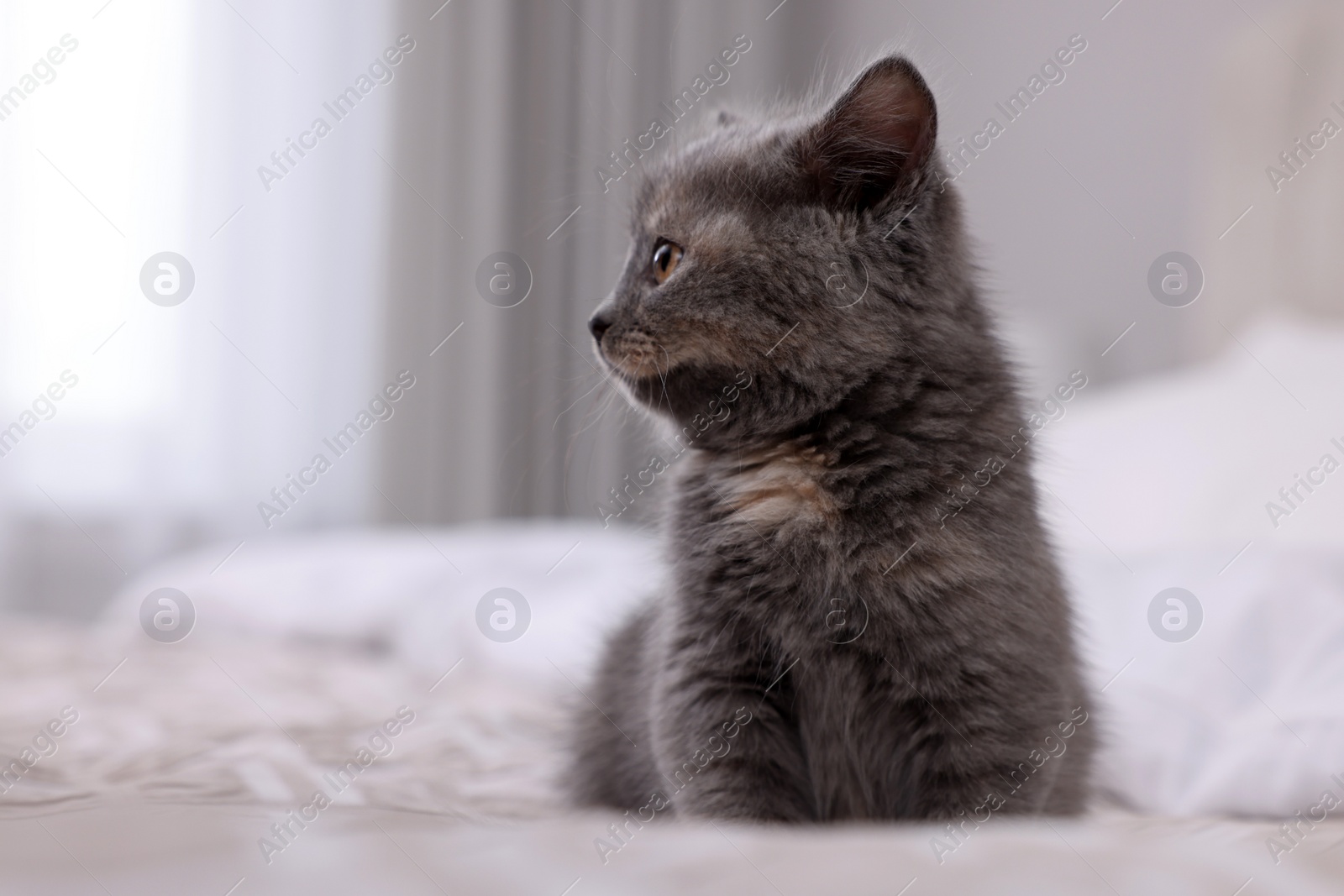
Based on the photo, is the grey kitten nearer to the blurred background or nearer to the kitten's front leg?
the kitten's front leg

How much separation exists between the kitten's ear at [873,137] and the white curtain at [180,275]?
8.98 feet

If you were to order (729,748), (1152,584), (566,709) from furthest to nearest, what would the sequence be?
1. (1152,584)
2. (566,709)
3. (729,748)

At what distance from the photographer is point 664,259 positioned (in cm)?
105

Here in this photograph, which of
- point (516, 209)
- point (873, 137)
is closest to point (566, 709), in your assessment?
point (873, 137)

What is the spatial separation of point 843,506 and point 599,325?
319 millimetres

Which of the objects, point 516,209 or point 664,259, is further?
point 516,209

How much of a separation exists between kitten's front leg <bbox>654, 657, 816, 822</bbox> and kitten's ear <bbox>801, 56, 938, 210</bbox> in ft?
1.53

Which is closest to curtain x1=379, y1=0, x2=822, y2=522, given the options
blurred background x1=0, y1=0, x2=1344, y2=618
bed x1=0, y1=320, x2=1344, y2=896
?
blurred background x1=0, y1=0, x2=1344, y2=618

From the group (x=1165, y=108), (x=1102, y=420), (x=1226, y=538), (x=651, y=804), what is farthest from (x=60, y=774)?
(x=1165, y=108)

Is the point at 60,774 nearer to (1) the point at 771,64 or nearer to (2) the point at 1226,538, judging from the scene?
(2) the point at 1226,538

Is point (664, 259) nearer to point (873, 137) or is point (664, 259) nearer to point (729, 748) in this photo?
point (873, 137)

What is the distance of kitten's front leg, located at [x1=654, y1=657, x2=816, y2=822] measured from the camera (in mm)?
892

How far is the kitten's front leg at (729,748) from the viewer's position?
0.89 meters

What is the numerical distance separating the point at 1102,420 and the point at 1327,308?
808 mm
